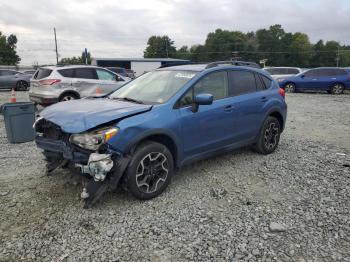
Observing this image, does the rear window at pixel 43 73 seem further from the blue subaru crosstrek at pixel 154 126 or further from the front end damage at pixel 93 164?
the front end damage at pixel 93 164

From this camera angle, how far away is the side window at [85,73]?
10797mm

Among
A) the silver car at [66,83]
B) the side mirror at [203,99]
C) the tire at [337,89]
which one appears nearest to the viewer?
the side mirror at [203,99]

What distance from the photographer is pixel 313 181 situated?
472cm

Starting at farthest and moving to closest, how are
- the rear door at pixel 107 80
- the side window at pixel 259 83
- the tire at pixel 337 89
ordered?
the tire at pixel 337 89, the rear door at pixel 107 80, the side window at pixel 259 83

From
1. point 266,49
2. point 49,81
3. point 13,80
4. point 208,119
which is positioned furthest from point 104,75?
point 266,49

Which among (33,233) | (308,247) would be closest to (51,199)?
(33,233)

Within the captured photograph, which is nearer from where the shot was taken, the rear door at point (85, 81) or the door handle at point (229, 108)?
the door handle at point (229, 108)

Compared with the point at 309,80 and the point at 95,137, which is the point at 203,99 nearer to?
the point at 95,137

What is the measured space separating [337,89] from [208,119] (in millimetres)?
16959

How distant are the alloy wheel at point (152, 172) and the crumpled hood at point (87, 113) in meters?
0.62

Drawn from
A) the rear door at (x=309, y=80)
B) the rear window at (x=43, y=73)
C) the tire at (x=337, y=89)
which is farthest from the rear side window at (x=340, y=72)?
the rear window at (x=43, y=73)

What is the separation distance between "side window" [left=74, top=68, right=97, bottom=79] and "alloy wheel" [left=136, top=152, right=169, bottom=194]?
7.73m

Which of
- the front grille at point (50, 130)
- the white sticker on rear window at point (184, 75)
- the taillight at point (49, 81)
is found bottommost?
the front grille at point (50, 130)

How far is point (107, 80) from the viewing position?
1141 cm
